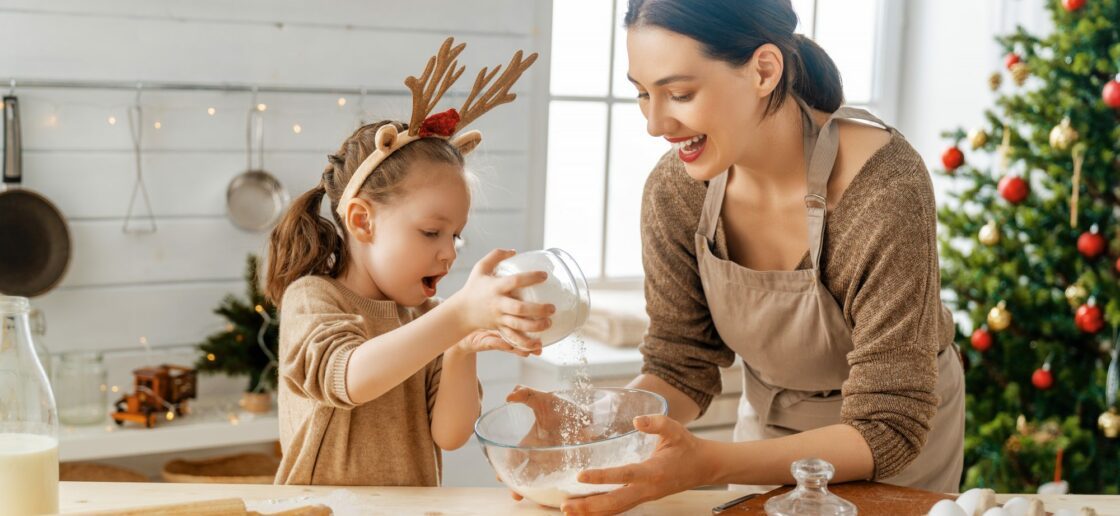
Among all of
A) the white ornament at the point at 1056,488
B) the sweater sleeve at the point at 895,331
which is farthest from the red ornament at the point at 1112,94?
the sweater sleeve at the point at 895,331

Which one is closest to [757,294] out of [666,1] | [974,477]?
[666,1]

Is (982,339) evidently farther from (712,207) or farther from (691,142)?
(691,142)

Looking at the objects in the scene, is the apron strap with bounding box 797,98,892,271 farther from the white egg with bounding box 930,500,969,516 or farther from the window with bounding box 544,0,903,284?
the window with bounding box 544,0,903,284

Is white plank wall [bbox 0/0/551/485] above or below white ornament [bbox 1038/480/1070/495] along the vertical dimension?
above

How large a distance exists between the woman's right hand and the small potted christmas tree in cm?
171

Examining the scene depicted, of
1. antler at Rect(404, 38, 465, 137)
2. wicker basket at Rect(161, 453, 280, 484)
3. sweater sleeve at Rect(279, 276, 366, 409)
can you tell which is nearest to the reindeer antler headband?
antler at Rect(404, 38, 465, 137)

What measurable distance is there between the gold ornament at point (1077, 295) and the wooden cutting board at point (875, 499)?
5.97ft

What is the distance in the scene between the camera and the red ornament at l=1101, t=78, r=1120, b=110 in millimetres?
2891

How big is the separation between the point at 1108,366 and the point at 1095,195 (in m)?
0.47

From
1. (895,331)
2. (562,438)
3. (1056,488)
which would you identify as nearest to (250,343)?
(562,438)

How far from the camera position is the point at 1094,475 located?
10.3ft

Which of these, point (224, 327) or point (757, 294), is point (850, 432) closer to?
point (757, 294)

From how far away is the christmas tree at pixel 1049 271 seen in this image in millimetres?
3010

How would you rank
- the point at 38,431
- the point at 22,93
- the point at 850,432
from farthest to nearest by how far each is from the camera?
the point at 22,93
the point at 850,432
the point at 38,431
